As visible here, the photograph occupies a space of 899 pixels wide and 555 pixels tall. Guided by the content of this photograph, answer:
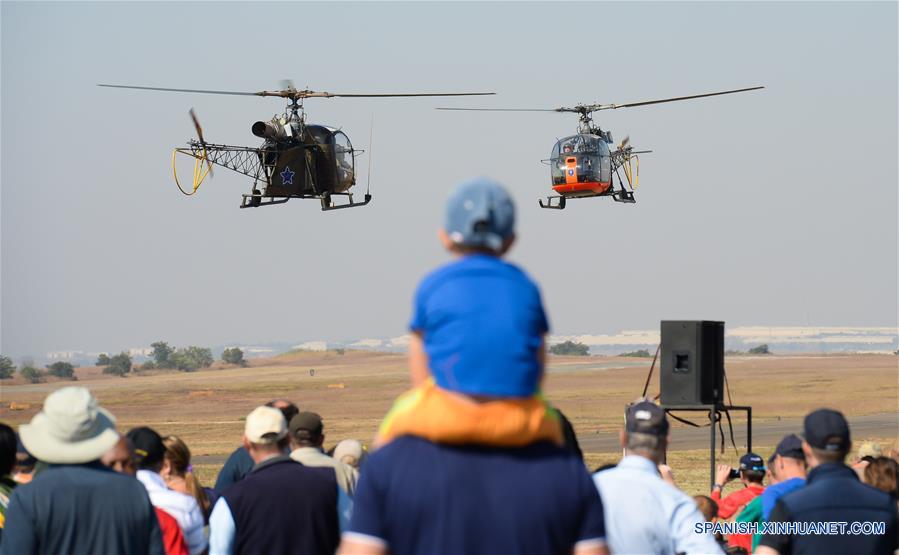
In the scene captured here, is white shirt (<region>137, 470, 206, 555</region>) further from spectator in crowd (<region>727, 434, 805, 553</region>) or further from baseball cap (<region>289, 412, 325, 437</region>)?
spectator in crowd (<region>727, 434, 805, 553</region>)

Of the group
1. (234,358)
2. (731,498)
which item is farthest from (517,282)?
(234,358)

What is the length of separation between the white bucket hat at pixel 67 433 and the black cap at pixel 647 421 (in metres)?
2.04

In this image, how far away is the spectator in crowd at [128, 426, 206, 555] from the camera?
20.3ft

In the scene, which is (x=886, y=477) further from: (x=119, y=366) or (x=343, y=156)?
(x=119, y=366)

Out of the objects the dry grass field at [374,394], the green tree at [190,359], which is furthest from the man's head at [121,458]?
the green tree at [190,359]

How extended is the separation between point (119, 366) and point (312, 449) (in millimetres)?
88804

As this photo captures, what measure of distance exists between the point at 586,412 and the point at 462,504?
1793 inches

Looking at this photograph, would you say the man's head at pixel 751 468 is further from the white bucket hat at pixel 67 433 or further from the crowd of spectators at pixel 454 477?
the white bucket hat at pixel 67 433

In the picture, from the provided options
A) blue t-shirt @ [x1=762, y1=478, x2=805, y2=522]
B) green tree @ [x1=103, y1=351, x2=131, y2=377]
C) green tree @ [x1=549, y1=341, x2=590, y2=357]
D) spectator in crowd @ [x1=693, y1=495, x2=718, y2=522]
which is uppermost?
blue t-shirt @ [x1=762, y1=478, x2=805, y2=522]

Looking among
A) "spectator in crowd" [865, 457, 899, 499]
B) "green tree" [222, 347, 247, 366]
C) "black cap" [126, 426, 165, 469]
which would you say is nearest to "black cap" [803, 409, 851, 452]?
"spectator in crowd" [865, 457, 899, 499]

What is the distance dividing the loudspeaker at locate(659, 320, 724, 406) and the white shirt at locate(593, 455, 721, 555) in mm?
9613

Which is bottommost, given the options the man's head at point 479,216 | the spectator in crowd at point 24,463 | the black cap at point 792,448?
the spectator in crowd at point 24,463

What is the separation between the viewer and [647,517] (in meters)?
5.23

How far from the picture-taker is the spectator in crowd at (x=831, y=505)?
5.66 m
